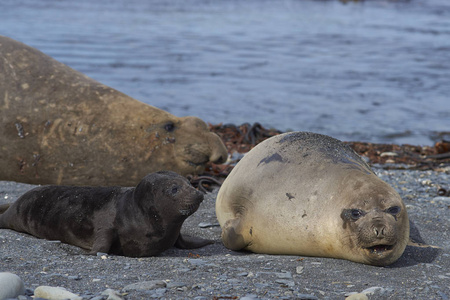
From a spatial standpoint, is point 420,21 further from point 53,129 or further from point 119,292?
point 119,292

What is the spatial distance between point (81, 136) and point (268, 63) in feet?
36.2

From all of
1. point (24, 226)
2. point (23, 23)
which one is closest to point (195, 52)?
point (23, 23)

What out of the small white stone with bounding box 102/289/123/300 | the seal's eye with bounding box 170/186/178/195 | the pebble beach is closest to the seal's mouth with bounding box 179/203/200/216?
the seal's eye with bounding box 170/186/178/195

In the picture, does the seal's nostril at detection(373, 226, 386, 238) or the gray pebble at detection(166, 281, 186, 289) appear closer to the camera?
the gray pebble at detection(166, 281, 186, 289)

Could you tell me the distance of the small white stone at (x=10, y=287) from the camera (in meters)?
2.56

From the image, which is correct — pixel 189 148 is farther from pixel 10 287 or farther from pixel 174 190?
pixel 10 287

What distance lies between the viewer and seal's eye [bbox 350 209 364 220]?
3391mm

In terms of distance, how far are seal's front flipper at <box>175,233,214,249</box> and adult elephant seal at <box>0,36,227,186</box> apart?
5.07 feet

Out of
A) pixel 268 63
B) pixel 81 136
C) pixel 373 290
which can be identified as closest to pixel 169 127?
pixel 81 136

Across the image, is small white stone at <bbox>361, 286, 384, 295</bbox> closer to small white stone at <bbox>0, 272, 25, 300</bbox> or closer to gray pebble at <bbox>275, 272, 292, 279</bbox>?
gray pebble at <bbox>275, 272, 292, 279</bbox>

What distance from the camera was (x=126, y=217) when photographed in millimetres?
3756

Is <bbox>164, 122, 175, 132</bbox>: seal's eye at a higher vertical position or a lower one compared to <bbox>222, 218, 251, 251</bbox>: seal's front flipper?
higher

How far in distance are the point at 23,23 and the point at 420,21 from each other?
16.9 metres

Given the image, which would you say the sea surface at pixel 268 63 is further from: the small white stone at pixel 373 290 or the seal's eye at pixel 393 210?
the small white stone at pixel 373 290
